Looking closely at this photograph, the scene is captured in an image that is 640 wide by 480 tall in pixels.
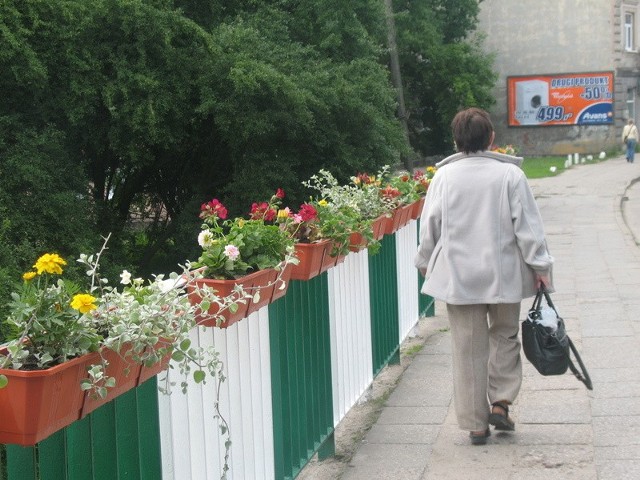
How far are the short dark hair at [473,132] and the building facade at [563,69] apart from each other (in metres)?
43.3

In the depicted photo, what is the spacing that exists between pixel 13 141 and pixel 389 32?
10.4m

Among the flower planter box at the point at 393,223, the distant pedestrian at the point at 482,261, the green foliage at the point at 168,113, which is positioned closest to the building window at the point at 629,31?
the green foliage at the point at 168,113

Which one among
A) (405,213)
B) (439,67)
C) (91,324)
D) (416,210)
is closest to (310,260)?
(91,324)

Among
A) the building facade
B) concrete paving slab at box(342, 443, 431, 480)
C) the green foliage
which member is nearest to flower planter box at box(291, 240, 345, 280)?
concrete paving slab at box(342, 443, 431, 480)

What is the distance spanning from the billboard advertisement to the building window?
266cm

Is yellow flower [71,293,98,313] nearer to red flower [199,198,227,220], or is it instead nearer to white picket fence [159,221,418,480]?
white picket fence [159,221,418,480]

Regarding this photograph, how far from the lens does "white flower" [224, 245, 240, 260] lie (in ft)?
12.9

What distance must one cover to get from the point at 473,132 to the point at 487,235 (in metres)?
0.53

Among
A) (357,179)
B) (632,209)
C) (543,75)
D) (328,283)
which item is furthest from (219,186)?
(543,75)

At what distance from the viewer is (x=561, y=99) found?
48.0 metres

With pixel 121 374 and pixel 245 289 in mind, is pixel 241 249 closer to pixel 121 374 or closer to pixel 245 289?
pixel 245 289

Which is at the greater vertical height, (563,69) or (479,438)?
(563,69)

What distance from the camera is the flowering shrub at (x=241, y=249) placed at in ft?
13.1

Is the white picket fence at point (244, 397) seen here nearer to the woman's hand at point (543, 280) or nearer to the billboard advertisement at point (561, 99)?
the woman's hand at point (543, 280)
